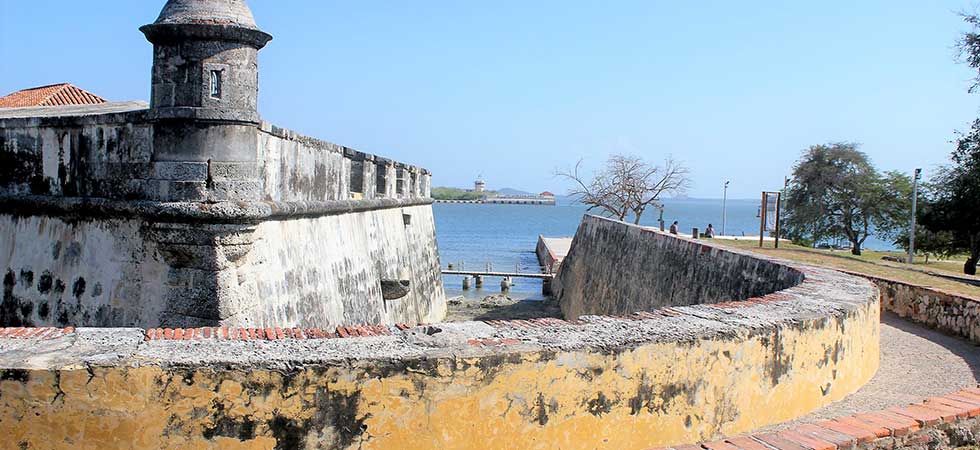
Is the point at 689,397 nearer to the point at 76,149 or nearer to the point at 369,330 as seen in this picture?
the point at 369,330

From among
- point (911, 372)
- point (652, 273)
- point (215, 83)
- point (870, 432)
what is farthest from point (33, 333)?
point (652, 273)

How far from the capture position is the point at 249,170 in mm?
7582

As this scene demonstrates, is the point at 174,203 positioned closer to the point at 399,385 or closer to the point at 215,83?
the point at 215,83

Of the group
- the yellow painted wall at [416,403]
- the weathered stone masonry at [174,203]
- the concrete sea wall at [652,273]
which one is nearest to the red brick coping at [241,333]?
the yellow painted wall at [416,403]

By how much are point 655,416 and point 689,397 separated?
0.86ft

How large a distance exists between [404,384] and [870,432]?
2.39 meters

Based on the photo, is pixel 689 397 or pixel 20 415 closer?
pixel 20 415

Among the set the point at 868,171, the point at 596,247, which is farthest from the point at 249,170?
the point at 868,171

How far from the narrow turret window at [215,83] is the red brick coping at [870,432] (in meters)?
5.48

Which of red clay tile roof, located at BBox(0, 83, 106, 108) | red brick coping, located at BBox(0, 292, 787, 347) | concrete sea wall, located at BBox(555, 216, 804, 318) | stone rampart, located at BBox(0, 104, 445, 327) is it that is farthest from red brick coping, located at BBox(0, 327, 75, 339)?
red clay tile roof, located at BBox(0, 83, 106, 108)

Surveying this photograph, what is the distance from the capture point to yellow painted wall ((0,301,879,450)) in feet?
11.0

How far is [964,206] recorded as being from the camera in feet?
72.5

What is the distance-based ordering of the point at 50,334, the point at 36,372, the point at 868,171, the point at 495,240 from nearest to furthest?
1. the point at 36,372
2. the point at 50,334
3. the point at 868,171
4. the point at 495,240

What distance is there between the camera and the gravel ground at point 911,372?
209 inches
